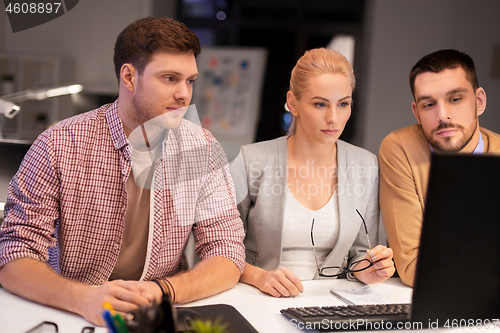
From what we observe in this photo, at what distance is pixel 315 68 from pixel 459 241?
1.06 m

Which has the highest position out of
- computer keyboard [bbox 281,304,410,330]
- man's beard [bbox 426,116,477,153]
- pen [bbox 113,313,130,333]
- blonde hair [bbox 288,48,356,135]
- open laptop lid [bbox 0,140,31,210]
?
blonde hair [bbox 288,48,356,135]

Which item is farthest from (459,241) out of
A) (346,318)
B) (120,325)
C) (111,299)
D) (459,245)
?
(111,299)

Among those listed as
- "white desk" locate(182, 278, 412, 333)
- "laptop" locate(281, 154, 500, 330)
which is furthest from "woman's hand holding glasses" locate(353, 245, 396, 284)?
"laptop" locate(281, 154, 500, 330)

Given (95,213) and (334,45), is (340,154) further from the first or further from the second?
(95,213)

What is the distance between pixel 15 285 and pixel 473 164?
1.12 metres

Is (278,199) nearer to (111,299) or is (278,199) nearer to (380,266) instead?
(380,266)

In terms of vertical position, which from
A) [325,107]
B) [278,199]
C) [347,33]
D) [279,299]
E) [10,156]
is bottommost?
[279,299]

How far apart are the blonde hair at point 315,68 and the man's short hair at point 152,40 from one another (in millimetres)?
442

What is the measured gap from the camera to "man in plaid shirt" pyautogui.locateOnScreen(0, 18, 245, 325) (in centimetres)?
Answer: 119

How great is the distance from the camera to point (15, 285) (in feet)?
3.57

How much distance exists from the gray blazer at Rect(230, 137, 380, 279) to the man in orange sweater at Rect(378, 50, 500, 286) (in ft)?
0.24

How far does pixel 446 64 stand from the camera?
167 centimetres

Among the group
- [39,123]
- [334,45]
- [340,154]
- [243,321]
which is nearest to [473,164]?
Result: [243,321]

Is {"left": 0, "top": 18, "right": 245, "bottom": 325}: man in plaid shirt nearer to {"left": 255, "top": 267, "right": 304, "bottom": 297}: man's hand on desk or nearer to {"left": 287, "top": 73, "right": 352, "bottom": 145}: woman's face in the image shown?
{"left": 255, "top": 267, "right": 304, "bottom": 297}: man's hand on desk
